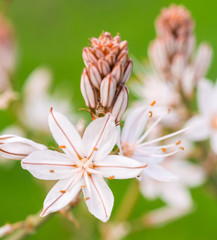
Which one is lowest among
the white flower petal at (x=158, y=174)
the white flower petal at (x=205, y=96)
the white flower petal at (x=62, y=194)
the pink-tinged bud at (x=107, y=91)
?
the white flower petal at (x=205, y=96)

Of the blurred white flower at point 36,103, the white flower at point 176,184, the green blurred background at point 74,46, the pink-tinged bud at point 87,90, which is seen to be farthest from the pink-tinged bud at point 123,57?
the green blurred background at point 74,46

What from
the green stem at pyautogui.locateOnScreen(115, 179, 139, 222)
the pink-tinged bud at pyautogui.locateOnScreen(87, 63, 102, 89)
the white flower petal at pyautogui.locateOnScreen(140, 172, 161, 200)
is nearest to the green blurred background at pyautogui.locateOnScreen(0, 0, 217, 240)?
the green stem at pyautogui.locateOnScreen(115, 179, 139, 222)

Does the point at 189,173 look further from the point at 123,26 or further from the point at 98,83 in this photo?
the point at 123,26

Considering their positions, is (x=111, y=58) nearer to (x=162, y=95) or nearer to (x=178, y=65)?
Answer: (x=178, y=65)

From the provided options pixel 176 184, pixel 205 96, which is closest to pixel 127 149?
pixel 205 96

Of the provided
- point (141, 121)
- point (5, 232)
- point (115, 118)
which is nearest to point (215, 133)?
point (141, 121)

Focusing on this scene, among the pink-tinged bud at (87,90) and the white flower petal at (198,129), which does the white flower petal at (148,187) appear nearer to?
the white flower petal at (198,129)

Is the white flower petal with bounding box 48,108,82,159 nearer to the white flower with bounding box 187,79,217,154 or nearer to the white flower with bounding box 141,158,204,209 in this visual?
the white flower with bounding box 187,79,217,154

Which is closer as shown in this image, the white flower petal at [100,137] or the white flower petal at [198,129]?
the white flower petal at [100,137]
